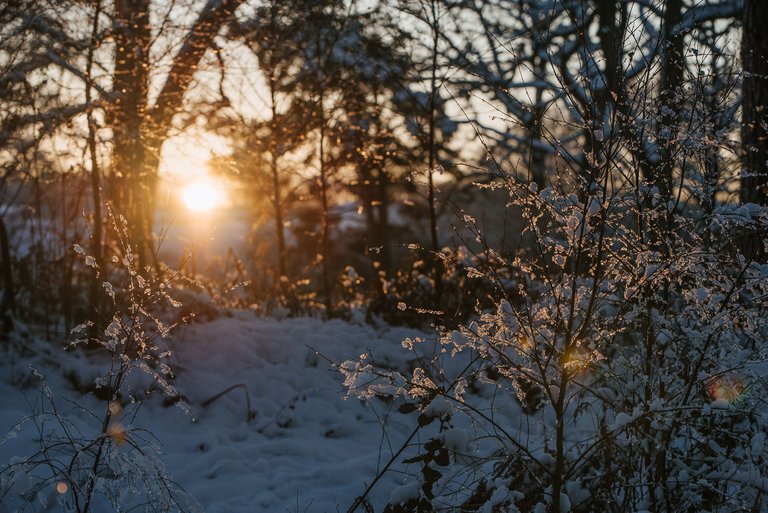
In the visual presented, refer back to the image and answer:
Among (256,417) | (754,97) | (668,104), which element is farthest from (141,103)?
(754,97)

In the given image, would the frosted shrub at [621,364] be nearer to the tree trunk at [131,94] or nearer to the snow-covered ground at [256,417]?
the snow-covered ground at [256,417]

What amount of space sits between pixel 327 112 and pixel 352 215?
38.5 feet

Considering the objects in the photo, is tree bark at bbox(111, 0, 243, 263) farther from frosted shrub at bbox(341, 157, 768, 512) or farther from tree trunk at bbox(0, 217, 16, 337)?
frosted shrub at bbox(341, 157, 768, 512)

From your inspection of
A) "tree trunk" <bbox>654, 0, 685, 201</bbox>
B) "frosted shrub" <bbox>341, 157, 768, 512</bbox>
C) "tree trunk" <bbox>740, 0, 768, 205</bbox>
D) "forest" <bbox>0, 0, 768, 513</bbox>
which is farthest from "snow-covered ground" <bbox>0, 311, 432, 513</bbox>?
"tree trunk" <bbox>740, 0, 768, 205</bbox>

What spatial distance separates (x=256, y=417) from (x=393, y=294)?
11.0 ft

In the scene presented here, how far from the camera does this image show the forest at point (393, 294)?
264 centimetres

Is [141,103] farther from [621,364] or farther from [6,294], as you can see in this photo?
[621,364]

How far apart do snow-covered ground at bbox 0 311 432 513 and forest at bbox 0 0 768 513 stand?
3 cm

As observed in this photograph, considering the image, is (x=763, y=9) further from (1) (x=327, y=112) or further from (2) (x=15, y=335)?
(2) (x=15, y=335)

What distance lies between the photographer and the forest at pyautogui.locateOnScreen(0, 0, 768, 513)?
104 inches

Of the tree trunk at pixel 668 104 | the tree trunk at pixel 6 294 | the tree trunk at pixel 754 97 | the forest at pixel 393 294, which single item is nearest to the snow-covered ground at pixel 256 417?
the forest at pixel 393 294

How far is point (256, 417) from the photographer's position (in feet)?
17.1

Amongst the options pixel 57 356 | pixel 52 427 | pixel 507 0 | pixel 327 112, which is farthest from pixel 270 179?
pixel 52 427

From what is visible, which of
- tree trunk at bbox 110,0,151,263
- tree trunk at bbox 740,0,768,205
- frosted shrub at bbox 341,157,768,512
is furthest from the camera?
tree trunk at bbox 110,0,151,263
